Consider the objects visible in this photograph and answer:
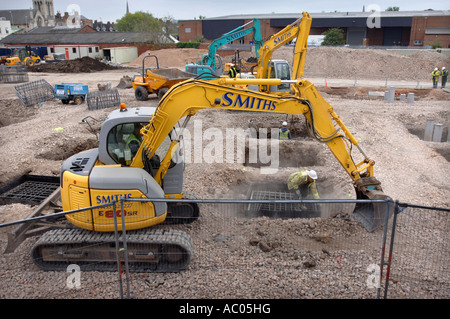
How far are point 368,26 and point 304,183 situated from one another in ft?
164

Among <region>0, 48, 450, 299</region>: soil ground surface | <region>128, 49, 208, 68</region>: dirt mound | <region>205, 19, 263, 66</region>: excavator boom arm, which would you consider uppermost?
<region>205, 19, 263, 66</region>: excavator boom arm

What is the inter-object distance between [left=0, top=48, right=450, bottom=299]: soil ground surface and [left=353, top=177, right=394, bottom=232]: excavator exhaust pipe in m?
0.19

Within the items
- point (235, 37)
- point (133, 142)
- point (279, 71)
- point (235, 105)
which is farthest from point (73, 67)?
point (235, 105)

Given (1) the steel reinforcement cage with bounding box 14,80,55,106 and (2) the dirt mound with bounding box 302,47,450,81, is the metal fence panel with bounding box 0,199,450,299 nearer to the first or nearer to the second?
(1) the steel reinforcement cage with bounding box 14,80,55,106

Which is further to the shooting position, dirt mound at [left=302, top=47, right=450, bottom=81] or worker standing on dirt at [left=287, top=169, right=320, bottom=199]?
dirt mound at [left=302, top=47, right=450, bottom=81]

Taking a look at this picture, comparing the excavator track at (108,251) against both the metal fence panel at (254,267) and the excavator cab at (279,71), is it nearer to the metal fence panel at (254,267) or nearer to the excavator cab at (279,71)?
the metal fence panel at (254,267)

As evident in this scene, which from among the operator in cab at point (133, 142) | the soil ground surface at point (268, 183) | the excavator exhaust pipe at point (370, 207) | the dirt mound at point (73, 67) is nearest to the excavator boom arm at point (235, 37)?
the soil ground surface at point (268, 183)

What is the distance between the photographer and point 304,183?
8891 millimetres

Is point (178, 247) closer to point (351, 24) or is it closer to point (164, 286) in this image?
point (164, 286)

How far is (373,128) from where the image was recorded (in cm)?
1488

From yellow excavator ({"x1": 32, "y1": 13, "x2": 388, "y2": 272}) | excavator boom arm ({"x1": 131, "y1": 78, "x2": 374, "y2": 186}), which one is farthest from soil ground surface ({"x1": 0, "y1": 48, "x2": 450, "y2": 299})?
excavator boom arm ({"x1": 131, "y1": 78, "x2": 374, "y2": 186})

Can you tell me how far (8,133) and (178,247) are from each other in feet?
38.5

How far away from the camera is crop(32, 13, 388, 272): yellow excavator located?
576cm
